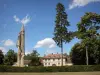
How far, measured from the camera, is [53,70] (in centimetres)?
5406

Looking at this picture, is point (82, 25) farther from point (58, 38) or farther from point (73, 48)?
point (73, 48)

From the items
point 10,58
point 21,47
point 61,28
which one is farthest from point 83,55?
point 10,58

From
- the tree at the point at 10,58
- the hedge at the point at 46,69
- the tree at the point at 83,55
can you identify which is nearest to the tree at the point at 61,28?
the tree at the point at 83,55

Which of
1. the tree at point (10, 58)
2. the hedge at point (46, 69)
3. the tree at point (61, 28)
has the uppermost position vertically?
the tree at point (61, 28)

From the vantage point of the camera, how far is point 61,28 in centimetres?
7056

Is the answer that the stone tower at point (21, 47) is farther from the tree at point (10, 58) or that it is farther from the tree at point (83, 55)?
the tree at point (10, 58)

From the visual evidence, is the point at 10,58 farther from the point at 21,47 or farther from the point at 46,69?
the point at 46,69

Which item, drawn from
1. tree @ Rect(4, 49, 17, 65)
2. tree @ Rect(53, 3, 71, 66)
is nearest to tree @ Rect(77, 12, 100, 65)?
tree @ Rect(53, 3, 71, 66)

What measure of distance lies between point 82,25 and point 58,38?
10.6 meters

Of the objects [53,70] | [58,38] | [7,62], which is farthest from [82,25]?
[7,62]

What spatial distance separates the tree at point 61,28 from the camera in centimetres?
6920

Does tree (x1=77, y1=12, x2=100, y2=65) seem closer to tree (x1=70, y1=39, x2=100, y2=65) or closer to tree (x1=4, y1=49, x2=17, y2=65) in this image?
tree (x1=70, y1=39, x2=100, y2=65)

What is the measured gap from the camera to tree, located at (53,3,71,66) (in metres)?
69.2

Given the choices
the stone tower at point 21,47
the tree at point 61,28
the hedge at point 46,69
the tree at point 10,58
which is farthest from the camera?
the tree at point 10,58
